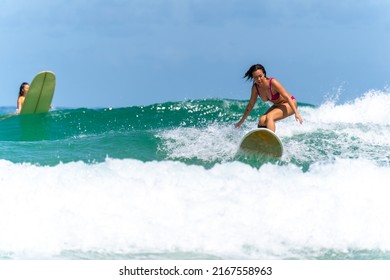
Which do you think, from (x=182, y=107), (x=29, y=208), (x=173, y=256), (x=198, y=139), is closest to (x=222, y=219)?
(x=173, y=256)

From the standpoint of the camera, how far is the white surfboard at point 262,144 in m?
6.98

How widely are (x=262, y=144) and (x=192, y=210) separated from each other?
214cm

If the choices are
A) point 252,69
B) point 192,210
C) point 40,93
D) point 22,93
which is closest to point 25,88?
point 22,93

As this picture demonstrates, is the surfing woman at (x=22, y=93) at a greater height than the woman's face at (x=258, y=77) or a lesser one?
greater

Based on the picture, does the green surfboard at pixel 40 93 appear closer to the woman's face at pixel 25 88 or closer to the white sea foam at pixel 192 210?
the woman's face at pixel 25 88

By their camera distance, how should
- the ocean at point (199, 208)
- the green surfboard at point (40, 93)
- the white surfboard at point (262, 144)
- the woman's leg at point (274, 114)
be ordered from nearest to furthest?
the ocean at point (199, 208) < the white surfboard at point (262, 144) < the woman's leg at point (274, 114) < the green surfboard at point (40, 93)

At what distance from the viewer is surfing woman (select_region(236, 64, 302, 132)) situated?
7145mm

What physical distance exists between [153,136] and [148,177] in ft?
10.8

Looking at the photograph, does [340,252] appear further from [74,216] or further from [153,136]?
[153,136]

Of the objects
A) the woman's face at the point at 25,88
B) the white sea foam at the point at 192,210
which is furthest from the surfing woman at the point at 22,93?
the white sea foam at the point at 192,210

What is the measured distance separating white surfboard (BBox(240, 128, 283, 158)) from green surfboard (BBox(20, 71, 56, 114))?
640cm

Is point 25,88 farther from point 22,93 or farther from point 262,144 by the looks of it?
point 262,144

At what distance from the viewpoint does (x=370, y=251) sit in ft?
15.8

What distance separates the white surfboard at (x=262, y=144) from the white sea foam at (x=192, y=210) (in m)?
0.68
